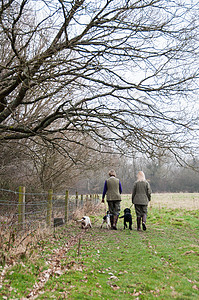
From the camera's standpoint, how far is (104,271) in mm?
5297

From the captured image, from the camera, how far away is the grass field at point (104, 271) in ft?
13.5

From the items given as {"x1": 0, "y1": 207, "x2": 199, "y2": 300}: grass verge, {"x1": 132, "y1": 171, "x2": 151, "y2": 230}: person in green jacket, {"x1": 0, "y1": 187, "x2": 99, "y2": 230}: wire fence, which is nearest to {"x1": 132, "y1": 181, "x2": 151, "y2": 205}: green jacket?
{"x1": 132, "y1": 171, "x2": 151, "y2": 230}: person in green jacket

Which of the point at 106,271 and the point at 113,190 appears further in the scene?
the point at 113,190

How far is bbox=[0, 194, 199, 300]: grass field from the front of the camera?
411 centimetres

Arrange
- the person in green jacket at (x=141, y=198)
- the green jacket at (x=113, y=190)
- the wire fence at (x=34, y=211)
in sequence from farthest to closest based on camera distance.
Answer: the green jacket at (x=113, y=190) < the person in green jacket at (x=141, y=198) < the wire fence at (x=34, y=211)

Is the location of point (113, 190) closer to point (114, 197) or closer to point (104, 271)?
point (114, 197)

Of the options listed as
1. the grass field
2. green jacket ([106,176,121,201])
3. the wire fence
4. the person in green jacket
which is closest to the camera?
the grass field

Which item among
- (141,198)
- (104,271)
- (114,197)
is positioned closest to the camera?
(104,271)

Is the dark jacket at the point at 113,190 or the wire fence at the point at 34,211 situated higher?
the dark jacket at the point at 113,190

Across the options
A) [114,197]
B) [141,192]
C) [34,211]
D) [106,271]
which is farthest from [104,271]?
[34,211]

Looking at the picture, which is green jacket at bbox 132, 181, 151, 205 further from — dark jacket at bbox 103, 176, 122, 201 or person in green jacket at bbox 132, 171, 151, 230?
dark jacket at bbox 103, 176, 122, 201

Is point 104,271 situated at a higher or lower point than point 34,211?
lower

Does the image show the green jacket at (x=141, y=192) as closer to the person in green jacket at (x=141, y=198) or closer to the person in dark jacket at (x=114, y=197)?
the person in green jacket at (x=141, y=198)

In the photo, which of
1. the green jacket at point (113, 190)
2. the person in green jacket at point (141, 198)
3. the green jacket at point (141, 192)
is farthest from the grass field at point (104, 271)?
the green jacket at point (113, 190)
